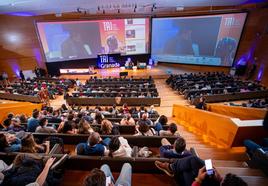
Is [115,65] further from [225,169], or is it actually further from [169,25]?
[225,169]

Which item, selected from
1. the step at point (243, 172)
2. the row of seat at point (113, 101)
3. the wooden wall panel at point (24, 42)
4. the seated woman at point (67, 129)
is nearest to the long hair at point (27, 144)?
the seated woman at point (67, 129)

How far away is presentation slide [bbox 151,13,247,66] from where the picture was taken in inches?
547

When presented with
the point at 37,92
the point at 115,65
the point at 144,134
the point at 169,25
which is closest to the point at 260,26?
the point at 169,25

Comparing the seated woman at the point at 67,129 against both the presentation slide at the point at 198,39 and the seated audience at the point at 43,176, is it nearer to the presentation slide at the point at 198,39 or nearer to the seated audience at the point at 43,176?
the seated audience at the point at 43,176

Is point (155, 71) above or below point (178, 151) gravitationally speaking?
above

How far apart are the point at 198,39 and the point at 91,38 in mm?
9137

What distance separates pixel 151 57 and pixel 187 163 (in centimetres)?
1579

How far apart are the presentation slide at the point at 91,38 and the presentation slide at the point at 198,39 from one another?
1510mm

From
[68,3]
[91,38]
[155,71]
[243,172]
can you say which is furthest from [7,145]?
[91,38]

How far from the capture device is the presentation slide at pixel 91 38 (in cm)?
1504

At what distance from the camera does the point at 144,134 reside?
391 cm

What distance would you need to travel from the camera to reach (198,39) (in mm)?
15172

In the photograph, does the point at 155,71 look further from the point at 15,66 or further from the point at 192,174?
the point at 192,174

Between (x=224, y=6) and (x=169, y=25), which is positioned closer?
(x=224, y=6)
